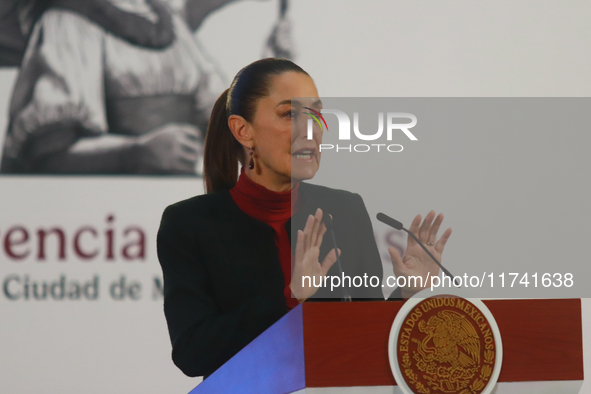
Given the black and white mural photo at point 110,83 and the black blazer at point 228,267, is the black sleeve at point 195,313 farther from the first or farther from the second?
the black and white mural photo at point 110,83

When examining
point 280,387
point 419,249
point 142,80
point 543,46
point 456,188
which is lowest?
point 280,387

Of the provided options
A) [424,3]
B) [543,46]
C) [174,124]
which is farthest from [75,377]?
[543,46]

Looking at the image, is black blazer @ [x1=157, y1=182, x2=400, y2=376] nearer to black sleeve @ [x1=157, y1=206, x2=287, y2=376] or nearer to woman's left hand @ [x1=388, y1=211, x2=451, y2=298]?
black sleeve @ [x1=157, y1=206, x2=287, y2=376]

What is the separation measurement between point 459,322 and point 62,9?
9.04ft

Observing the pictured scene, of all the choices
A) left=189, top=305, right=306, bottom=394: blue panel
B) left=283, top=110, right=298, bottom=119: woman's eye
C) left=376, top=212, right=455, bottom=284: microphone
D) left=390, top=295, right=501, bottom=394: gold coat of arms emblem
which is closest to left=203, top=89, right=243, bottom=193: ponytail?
left=283, top=110, right=298, bottom=119: woman's eye

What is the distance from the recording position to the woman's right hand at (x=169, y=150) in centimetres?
294

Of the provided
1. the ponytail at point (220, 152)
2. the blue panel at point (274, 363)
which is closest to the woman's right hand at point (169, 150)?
the ponytail at point (220, 152)

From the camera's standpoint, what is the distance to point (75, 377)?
2.79 meters

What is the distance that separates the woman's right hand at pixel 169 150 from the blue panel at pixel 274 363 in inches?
80.2

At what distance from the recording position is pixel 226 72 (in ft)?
9.73

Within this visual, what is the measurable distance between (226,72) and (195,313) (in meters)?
1.86

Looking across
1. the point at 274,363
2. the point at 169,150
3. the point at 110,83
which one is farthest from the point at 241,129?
the point at 110,83

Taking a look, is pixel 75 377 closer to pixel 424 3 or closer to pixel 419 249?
pixel 419 249

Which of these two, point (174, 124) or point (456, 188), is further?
point (174, 124)
